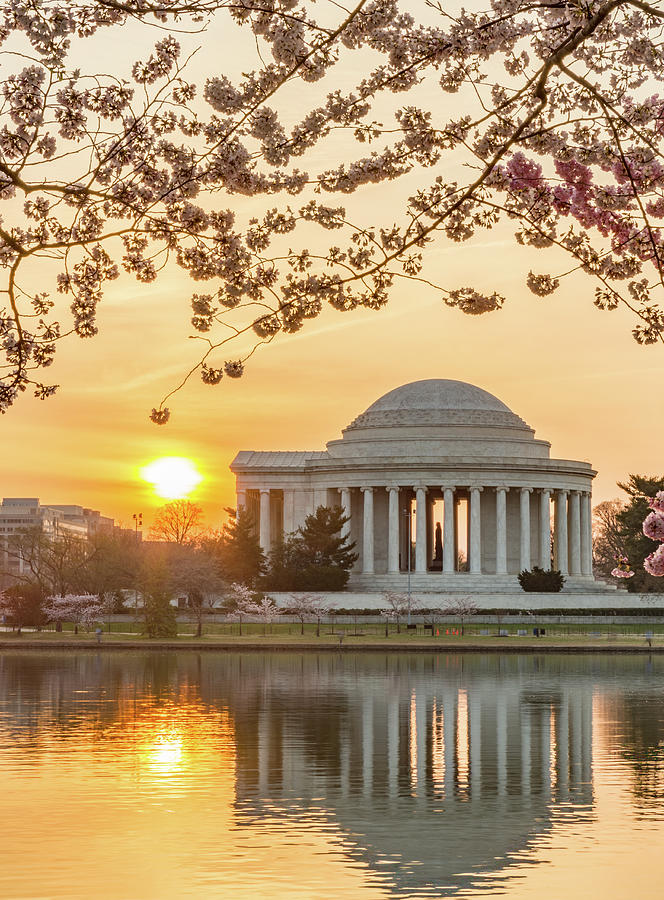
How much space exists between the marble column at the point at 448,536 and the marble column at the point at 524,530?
5.92 meters

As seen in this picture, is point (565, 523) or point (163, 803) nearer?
point (163, 803)

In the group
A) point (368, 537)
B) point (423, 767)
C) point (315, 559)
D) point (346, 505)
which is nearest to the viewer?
point (423, 767)

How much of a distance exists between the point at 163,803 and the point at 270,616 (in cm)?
8280

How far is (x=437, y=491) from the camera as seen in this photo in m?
137

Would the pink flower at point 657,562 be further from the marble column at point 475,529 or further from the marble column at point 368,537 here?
the marble column at point 368,537

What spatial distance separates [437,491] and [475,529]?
6.92 meters

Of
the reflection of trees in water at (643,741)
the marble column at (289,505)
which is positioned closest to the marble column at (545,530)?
the marble column at (289,505)

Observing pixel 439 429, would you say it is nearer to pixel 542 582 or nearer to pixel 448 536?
pixel 448 536

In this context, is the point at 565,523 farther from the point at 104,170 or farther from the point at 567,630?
the point at 104,170

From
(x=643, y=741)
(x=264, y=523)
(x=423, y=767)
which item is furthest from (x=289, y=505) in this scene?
(x=423, y=767)

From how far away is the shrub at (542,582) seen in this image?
122 m

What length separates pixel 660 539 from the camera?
917 inches

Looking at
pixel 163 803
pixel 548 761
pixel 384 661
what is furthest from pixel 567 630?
pixel 163 803

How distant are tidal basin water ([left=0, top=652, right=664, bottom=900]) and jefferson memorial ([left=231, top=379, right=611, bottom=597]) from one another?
6787 centimetres
